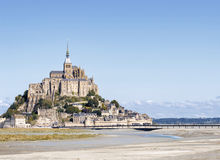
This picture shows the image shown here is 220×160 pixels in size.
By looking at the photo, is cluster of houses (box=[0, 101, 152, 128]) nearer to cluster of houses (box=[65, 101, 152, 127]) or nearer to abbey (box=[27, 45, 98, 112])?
cluster of houses (box=[65, 101, 152, 127])

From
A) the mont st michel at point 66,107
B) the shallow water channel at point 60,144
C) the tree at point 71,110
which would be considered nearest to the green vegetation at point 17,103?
the mont st michel at point 66,107

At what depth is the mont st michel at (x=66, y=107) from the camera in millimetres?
156038

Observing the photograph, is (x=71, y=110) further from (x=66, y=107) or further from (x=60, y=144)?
(x=60, y=144)

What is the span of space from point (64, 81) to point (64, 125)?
3215 cm

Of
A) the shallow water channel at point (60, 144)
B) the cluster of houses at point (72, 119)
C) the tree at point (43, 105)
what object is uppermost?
the tree at point (43, 105)

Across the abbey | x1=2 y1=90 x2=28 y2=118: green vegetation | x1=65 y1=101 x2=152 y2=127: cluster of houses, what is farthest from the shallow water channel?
the abbey

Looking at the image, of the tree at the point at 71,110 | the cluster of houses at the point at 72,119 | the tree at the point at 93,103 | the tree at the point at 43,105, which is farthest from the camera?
the tree at the point at 93,103

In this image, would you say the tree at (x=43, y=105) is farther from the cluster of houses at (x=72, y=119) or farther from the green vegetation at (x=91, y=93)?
the green vegetation at (x=91, y=93)

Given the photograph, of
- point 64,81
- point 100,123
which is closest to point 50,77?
point 64,81

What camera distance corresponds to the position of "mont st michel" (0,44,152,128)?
156038mm

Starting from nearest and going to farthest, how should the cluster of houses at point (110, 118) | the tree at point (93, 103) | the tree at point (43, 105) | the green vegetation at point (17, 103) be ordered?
the cluster of houses at point (110, 118) → the tree at point (43, 105) → the green vegetation at point (17, 103) → the tree at point (93, 103)

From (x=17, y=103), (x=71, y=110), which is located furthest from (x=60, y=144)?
(x=17, y=103)

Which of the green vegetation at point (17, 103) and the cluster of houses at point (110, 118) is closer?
the cluster of houses at point (110, 118)

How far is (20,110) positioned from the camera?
17738 centimetres
